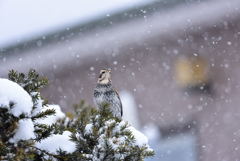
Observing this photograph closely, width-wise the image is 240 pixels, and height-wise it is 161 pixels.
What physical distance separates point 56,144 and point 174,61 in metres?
9.06

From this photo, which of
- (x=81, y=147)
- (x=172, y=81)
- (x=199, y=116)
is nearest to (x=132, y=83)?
(x=172, y=81)

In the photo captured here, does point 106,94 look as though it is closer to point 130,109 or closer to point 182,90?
point 130,109

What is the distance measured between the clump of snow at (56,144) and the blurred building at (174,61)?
8158 mm

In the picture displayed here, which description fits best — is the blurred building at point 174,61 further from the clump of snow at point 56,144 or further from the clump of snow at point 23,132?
the clump of snow at point 23,132

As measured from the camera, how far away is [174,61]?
11.1m

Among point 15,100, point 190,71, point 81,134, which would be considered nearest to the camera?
point 15,100

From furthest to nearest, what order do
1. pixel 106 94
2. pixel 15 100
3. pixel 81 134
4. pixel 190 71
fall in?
pixel 190 71 → pixel 106 94 → pixel 81 134 → pixel 15 100

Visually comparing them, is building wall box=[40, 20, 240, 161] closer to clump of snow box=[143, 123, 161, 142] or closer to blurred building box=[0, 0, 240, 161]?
blurred building box=[0, 0, 240, 161]

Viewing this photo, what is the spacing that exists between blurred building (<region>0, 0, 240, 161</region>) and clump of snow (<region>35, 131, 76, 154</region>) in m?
8.16

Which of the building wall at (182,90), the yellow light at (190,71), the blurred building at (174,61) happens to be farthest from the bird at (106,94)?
the yellow light at (190,71)

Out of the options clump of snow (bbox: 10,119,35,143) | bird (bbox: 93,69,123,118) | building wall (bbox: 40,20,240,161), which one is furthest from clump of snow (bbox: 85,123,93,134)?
building wall (bbox: 40,20,240,161)

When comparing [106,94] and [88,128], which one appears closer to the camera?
[88,128]

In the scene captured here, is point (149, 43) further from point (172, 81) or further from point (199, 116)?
point (199, 116)

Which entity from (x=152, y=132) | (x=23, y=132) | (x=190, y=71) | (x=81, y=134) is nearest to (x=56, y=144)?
(x=81, y=134)
